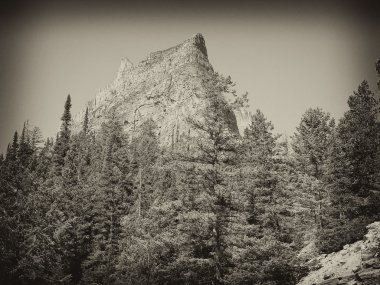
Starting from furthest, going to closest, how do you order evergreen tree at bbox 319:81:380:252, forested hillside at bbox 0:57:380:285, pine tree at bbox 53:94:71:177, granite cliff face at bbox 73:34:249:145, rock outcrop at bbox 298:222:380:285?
granite cliff face at bbox 73:34:249:145 < pine tree at bbox 53:94:71:177 < evergreen tree at bbox 319:81:380:252 < forested hillside at bbox 0:57:380:285 < rock outcrop at bbox 298:222:380:285

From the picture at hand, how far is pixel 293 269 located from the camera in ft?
60.7

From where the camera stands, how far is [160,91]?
432 ft

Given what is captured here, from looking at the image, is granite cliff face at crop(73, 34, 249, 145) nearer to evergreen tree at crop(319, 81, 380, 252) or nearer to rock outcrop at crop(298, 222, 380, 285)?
evergreen tree at crop(319, 81, 380, 252)

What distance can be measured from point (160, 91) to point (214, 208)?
117059 millimetres

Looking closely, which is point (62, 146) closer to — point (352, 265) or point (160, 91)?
point (352, 265)

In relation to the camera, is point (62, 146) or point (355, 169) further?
point (62, 146)

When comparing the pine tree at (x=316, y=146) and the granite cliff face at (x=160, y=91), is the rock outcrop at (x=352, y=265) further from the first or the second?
the granite cliff face at (x=160, y=91)

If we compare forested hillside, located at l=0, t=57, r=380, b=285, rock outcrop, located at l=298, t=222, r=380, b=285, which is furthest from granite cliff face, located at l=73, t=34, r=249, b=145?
rock outcrop, located at l=298, t=222, r=380, b=285

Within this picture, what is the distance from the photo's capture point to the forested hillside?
1736 centimetres

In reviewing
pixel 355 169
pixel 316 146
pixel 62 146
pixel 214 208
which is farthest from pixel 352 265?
pixel 62 146

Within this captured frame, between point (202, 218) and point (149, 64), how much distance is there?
456 ft

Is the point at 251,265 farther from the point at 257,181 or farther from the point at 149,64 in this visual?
the point at 149,64

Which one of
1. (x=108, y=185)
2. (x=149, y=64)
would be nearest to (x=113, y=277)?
(x=108, y=185)

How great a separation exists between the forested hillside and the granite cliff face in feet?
241
